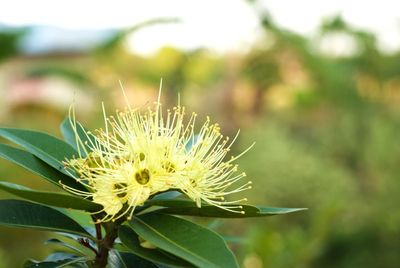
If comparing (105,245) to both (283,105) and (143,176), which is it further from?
(283,105)

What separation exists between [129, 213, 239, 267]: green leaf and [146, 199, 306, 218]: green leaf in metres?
0.02

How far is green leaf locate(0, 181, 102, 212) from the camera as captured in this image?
75 cm

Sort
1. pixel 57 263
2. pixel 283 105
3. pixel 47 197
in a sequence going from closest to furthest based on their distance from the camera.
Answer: pixel 47 197 < pixel 57 263 < pixel 283 105

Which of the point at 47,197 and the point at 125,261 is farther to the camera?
the point at 125,261

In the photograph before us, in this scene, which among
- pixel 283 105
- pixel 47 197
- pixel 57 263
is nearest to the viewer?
pixel 47 197

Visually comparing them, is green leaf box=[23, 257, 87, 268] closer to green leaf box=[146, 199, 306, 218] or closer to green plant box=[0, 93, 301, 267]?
green plant box=[0, 93, 301, 267]

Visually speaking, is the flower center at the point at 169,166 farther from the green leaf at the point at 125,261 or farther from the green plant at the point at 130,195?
the green leaf at the point at 125,261

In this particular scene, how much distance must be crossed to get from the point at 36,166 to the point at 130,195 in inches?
5.3

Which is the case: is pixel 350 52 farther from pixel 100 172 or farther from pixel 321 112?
pixel 100 172

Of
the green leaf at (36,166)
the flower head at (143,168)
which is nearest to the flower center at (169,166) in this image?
the flower head at (143,168)

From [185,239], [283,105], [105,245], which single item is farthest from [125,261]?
[283,105]

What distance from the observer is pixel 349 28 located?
7188mm

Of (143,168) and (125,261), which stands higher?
(143,168)

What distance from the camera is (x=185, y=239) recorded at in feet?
2.53
